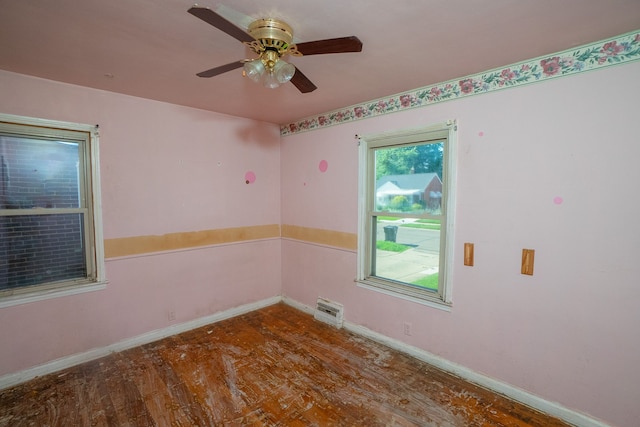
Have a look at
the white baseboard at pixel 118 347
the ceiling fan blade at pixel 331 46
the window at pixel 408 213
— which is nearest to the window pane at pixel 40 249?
the white baseboard at pixel 118 347

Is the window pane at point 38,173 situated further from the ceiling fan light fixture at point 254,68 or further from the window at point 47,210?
the ceiling fan light fixture at point 254,68

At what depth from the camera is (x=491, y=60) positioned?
202 centimetres

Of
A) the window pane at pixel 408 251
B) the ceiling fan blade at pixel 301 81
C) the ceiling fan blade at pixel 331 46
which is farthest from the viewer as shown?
the window pane at pixel 408 251

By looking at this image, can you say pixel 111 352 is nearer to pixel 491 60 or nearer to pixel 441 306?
pixel 441 306

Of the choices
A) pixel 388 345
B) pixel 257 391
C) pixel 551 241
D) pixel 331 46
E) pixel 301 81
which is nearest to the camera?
pixel 331 46

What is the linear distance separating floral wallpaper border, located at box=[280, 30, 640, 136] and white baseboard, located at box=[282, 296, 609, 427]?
2.27 metres

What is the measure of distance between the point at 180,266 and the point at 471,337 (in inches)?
116

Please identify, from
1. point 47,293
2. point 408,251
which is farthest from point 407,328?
point 47,293

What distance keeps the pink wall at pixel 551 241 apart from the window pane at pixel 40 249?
10.3ft

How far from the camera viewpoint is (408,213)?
281 centimetres

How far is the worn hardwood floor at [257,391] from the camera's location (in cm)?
197

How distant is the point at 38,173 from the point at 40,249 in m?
0.66

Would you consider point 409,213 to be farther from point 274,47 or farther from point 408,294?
point 274,47

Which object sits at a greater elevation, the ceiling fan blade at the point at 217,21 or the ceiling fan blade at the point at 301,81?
the ceiling fan blade at the point at 217,21
